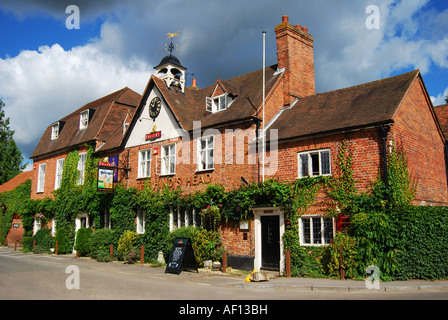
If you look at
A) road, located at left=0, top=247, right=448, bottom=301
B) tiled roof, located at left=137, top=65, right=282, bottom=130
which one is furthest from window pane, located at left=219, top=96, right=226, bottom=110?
road, located at left=0, top=247, right=448, bottom=301

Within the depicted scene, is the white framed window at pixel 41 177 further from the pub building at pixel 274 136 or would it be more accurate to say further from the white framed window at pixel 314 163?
the white framed window at pixel 314 163

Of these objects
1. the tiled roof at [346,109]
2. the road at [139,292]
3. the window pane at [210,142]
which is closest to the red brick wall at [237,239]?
the road at [139,292]

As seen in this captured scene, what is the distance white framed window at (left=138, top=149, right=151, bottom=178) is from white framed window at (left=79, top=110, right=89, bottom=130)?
8.44 meters

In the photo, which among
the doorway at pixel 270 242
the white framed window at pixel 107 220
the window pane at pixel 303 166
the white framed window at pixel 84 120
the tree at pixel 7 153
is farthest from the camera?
the tree at pixel 7 153

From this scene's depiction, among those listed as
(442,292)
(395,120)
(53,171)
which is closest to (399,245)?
(442,292)

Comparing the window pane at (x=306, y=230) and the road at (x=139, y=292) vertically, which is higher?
the window pane at (x=306, y=230)

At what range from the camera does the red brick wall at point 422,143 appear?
1498 cm

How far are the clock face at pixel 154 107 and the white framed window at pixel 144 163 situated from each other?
6.96 ft

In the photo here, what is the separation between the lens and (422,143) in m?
16.4

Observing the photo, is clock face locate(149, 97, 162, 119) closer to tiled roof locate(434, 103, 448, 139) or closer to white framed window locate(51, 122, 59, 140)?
white framed window locate(51, 122, 59, 140)

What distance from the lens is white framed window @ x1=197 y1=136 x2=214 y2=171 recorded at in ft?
64.0

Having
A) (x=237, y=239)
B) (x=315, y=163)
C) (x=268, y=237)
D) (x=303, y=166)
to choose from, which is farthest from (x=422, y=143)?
(x=237, y=239)

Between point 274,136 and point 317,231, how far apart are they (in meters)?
4.50

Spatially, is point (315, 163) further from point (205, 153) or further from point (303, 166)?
point (205, 153)
